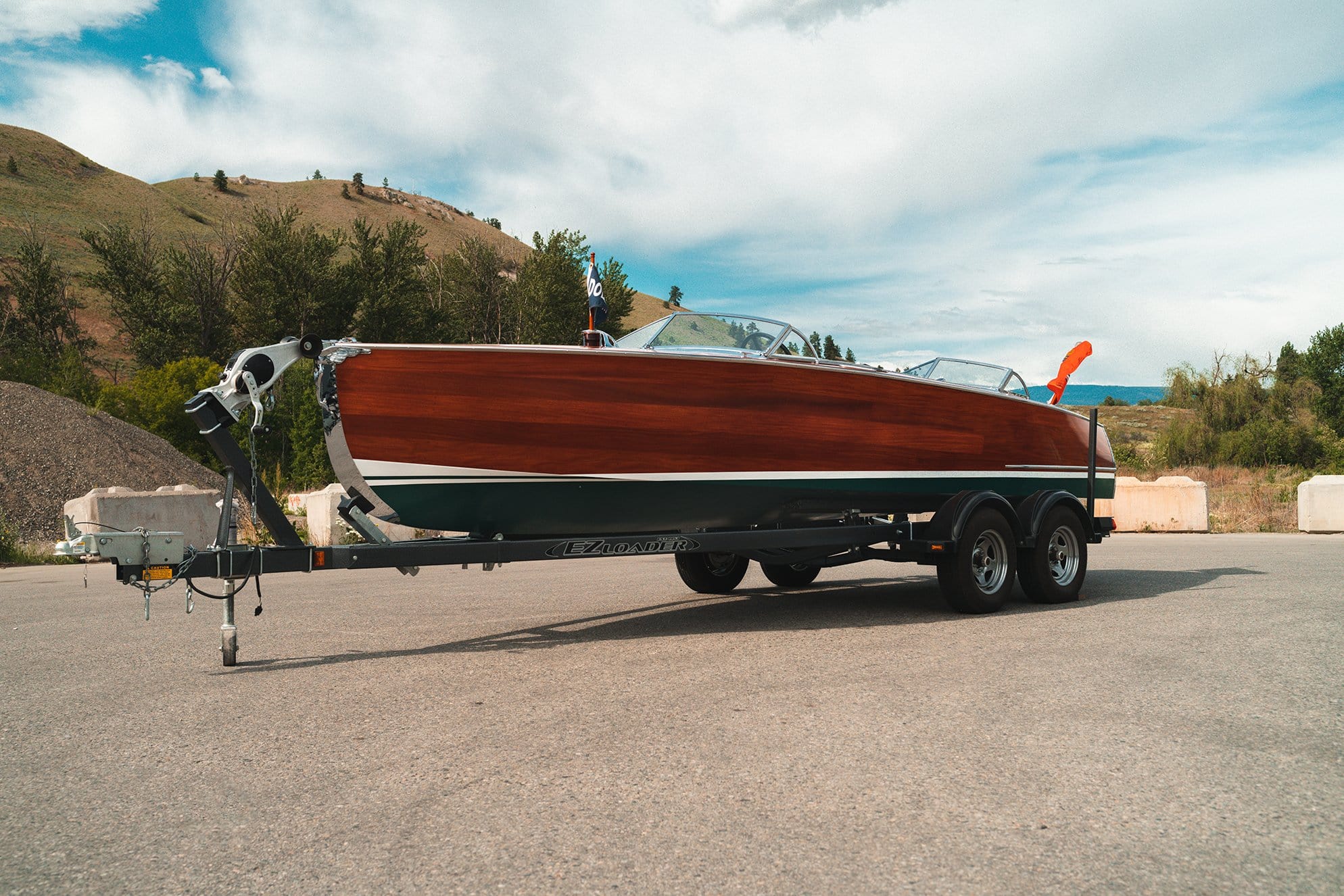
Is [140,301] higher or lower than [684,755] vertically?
higher

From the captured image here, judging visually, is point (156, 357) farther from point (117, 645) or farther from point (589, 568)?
point (117, 645)

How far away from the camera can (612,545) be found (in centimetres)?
614

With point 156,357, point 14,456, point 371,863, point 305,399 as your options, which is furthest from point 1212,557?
point 156,357

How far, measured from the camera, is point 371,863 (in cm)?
263

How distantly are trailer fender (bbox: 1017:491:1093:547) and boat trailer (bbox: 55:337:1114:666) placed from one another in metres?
0.01

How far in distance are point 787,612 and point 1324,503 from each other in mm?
13583

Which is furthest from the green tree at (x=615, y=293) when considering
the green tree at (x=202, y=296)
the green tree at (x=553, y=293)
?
the green tree at (x=202, y=296)

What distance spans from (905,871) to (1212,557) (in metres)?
10.9

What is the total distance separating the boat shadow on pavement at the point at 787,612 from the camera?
6045 millimetres

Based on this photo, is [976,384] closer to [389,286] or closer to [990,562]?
[990,562]

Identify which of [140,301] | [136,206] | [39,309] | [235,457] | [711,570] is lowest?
[711,570]

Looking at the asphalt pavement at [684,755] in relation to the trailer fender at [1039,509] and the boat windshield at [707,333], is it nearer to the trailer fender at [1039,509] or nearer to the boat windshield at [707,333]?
the trailer fender at [1039,509]

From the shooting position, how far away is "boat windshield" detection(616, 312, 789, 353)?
6.51 meters

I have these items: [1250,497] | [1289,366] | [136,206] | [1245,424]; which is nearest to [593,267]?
[1250,497]
